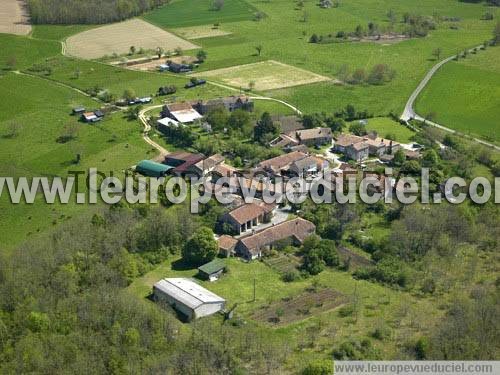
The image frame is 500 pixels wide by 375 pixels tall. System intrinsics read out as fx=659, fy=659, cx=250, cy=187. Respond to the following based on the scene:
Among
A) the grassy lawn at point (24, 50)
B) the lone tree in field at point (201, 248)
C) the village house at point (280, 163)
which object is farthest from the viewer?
the grassy lawn at point (24, 50)

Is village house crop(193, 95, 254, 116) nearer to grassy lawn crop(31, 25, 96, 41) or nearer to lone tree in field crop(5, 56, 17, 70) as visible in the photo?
lone tree in field crop(5, 56, 17, 70)

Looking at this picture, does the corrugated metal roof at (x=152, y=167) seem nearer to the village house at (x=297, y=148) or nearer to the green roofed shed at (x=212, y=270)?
the village house at (x=297, y=148)

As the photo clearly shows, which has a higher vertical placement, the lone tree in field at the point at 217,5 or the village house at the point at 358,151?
the lone tree in field at the point at 217,5

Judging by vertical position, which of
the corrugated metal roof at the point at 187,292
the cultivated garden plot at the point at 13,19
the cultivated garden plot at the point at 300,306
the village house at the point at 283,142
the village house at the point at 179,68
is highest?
the cultivated garden plot at the point at 13,19

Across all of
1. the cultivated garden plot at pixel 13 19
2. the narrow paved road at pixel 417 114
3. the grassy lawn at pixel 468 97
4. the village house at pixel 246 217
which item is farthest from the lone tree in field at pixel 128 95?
the cultivated garden plot at pixel 13 19

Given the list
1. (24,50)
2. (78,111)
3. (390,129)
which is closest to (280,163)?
(390,129)

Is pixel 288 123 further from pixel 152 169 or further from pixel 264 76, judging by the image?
pixel 264 76

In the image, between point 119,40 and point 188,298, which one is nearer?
point 188,298

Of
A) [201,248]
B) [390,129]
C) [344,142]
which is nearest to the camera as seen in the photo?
[201,248]
